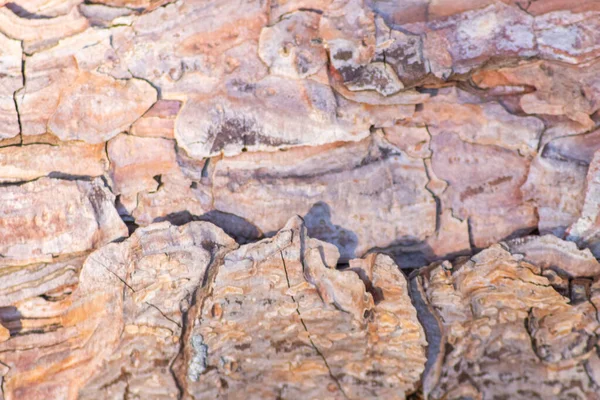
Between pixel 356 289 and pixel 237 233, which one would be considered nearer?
pixel 356 289

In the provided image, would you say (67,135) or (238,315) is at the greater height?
(67,135)

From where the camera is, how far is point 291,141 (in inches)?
97.8

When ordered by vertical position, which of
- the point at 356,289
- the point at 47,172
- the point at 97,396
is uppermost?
the point at 47,172

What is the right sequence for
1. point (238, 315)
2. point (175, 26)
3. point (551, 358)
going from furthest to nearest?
point (175, 26) < point (238, 315) < point (551, 358)

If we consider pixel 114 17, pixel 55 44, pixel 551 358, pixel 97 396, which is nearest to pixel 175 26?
pixel 114 17

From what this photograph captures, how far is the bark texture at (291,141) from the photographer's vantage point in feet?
7.76

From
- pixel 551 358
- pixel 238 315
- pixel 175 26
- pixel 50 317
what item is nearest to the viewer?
pixel 551 358

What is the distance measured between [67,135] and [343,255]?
48.6 inches

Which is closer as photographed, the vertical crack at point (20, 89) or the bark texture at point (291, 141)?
the bark texture at point (291, 141)

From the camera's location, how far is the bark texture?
237 centimetres

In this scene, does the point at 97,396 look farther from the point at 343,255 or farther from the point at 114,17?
the point at 114,17

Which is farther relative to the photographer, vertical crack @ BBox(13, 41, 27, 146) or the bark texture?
vertical crack @ BBox(13, 41, 27, 146)

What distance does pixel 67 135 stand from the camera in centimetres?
248

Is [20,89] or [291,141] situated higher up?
[20,89]
